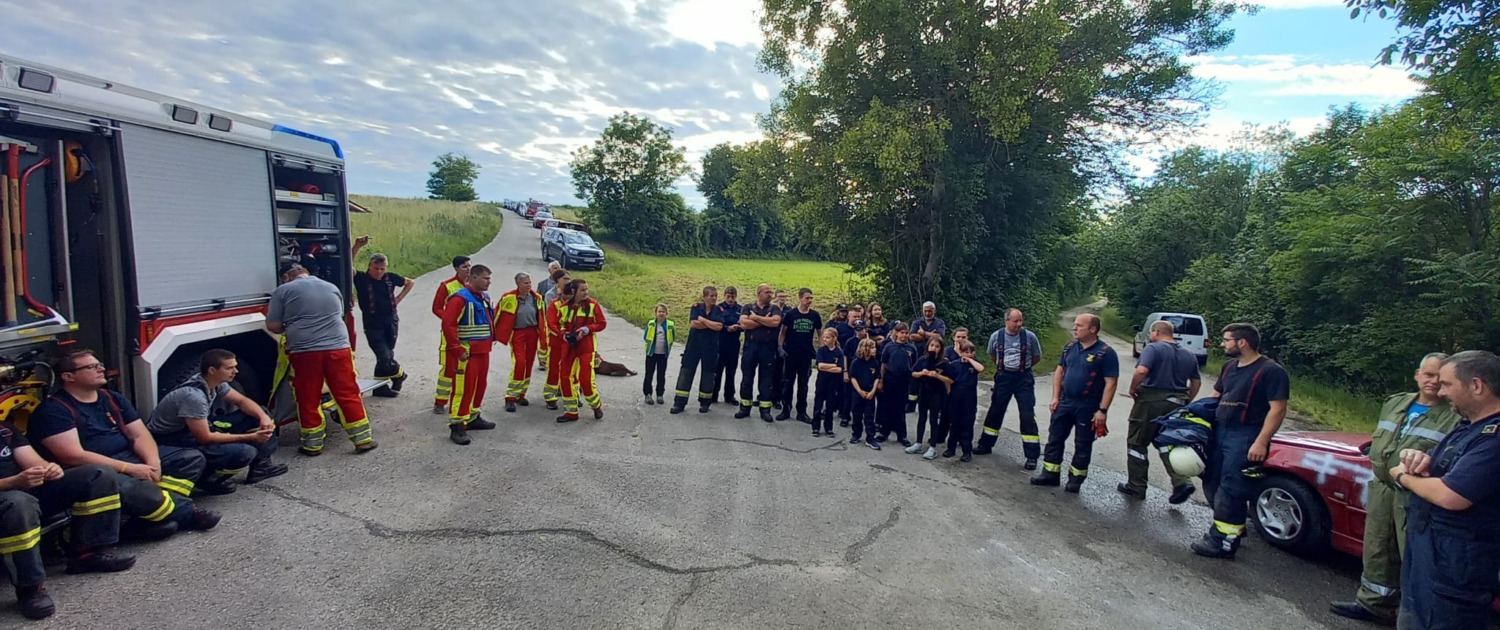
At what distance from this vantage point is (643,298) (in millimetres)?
18688

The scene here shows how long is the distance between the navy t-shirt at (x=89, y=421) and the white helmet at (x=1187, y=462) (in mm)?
7086

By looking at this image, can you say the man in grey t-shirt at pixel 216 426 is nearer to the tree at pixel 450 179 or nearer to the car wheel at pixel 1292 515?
the car wheel at pixel 1292 515

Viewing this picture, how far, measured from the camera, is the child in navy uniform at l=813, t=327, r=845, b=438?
7547 millimetres

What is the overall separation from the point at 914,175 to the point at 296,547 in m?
13.2

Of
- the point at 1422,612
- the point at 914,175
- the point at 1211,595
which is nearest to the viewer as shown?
the point at 1422,612

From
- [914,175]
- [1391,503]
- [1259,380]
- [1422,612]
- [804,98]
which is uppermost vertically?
[804,98]

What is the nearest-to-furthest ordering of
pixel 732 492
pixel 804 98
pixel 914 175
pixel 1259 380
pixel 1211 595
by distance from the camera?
pixel 1211 595 → pixel 1259 380 → pixel 732 492 → pixel 914 175 → pixel 804 98

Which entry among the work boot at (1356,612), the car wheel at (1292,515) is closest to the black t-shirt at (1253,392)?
the car wheel at (1292,515)

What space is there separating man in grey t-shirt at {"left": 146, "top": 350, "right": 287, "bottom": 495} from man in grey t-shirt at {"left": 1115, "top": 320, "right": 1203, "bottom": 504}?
23.0 ft

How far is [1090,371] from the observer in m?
5.95

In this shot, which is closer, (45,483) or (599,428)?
(45,483)

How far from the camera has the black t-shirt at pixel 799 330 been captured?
7988 mm

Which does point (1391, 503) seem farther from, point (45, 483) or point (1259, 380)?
point (45, 483)

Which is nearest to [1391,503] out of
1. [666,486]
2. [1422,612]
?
[1422,612]
